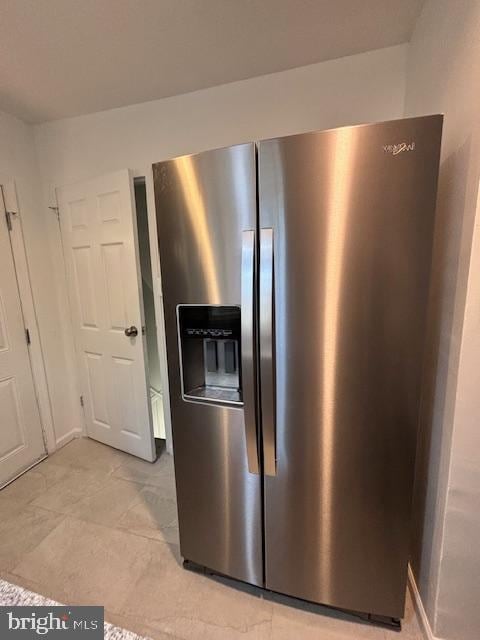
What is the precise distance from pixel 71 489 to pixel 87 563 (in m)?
0.64

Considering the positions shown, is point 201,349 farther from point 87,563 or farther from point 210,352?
point 87,563

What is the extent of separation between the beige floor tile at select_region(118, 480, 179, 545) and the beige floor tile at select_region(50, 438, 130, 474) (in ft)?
1.49

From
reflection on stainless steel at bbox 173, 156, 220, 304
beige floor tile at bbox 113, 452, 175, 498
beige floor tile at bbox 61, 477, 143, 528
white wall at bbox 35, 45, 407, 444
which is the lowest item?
beige floor tile at bbox 113, 452, 175, 498

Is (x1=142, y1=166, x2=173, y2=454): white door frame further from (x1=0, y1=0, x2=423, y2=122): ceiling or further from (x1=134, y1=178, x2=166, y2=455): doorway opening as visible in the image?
(x1=0, y1=0, x2=423, y2=122): ceiling

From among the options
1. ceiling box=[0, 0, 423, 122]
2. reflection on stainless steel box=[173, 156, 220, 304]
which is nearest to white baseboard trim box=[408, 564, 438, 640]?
reflection on stainless steel box=[173, 156, 220, 304]

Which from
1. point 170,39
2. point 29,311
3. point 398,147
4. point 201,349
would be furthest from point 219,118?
point 29,311

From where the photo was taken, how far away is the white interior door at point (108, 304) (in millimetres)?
2023

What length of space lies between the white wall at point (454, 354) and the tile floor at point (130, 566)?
0.31m

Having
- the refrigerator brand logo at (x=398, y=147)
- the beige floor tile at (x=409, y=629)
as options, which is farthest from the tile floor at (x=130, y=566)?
the refrigerator brand logo at (x=398, y=147)

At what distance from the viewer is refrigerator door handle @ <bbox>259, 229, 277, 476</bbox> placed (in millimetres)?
1002

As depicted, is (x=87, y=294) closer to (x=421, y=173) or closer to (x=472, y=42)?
(x=421, y=173)

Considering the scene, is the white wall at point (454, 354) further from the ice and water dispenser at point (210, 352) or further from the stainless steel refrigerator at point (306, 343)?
the ice and water dispenser at point (210, 352)

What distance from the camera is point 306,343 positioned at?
1023 mm

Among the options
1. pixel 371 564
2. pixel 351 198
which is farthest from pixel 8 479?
pixel 351 198
